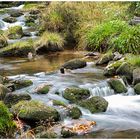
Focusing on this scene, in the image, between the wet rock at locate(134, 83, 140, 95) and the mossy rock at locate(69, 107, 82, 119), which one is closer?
the mossy rock at locate(69, 107, 82, 119)

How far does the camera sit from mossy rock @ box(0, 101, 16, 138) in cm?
705

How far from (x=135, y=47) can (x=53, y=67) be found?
7.89 feet

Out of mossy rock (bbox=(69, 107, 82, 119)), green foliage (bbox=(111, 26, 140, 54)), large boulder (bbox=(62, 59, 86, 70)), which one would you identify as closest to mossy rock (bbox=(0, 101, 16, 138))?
mossy rock (bbox=(69, 107, 82, 119))

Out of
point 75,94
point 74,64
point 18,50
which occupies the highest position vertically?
point 75,94

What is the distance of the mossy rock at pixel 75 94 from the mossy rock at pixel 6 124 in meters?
1.86

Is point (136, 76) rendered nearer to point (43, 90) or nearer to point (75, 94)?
point (75, 94)

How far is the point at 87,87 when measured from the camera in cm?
967

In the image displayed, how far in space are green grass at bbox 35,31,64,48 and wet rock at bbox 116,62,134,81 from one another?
12.9 feet

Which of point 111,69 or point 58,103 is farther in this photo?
point 111,69

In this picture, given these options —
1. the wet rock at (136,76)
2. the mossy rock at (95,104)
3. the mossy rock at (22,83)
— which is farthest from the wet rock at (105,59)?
the mossy rock at (95,104)

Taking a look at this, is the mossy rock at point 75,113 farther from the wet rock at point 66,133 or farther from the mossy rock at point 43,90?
the mossy rock at point 43,90

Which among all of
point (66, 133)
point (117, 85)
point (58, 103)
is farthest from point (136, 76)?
point (66, 133)

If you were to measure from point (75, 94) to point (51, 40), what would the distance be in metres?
5.58

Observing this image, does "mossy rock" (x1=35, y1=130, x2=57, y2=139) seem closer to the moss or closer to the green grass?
the moss
